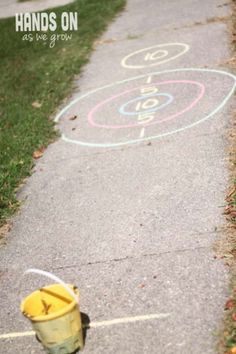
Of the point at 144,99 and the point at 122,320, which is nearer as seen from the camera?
the point at 122,320

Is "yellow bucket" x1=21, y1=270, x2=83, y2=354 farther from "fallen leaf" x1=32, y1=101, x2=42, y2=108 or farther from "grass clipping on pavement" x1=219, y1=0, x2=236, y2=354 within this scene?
"fallen leaf" x1=32, y1=101, x2=42, y2=108

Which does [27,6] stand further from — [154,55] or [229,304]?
[229,304]

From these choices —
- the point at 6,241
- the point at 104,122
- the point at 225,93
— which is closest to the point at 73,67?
the point at 104,122

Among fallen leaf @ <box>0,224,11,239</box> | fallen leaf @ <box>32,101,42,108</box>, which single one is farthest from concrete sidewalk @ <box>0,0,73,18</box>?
fallen leaf @ <box>0,224,11,239</box>

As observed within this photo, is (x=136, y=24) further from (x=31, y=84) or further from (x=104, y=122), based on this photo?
(x=104, y=122)

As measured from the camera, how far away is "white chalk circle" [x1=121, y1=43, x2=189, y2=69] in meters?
10.1

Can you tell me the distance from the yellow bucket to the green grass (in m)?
2.34

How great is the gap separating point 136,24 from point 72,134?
22.4ft

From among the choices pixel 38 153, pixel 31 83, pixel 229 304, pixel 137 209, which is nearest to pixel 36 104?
pixel 31 83

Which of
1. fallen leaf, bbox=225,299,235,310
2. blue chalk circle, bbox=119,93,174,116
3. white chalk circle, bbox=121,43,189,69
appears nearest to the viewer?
fallen leaf, bbox=225,299,235,310

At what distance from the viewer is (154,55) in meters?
10.5

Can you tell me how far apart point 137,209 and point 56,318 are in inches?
89.2

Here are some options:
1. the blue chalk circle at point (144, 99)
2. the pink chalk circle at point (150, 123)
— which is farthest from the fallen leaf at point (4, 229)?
the blue chalk circle at point (144, 99)

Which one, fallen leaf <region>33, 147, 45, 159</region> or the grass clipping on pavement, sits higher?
the grass clipping on pavement
